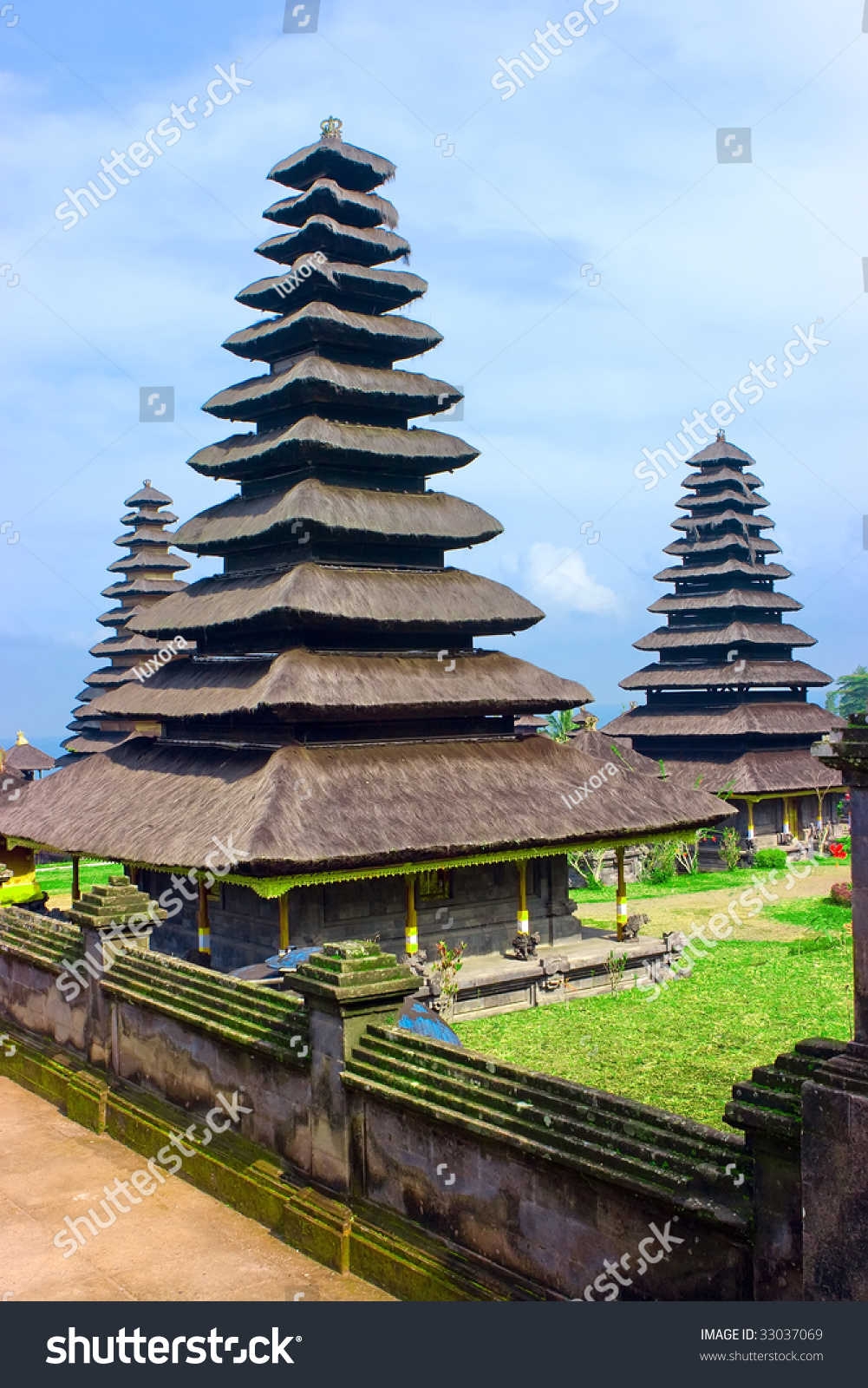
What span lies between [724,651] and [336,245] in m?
22.0

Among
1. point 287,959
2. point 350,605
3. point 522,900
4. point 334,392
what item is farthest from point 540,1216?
point 334,392

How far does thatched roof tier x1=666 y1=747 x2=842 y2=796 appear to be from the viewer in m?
37.2

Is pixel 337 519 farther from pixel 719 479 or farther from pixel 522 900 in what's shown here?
pixel 719 479

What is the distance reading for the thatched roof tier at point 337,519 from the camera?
2200 cm

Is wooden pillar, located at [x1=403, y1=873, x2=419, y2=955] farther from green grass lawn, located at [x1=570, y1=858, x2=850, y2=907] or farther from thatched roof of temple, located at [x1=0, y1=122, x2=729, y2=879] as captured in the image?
green grass lawn, located at [x1=570, y1=858, x2=850, y2=907]

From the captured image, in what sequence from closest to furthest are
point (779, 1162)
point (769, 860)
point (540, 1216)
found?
point (779, 1162)
point (540, 1216)
point (769, 860)

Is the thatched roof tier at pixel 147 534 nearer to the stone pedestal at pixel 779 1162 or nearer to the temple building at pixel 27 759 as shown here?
the temple building at pixel 27 759

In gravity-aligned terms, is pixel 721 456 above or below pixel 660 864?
above

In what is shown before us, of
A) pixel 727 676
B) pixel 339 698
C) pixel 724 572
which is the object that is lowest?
pixel 339 698

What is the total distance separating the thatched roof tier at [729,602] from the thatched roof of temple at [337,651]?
57.5 ft

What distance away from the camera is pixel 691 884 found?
114ft

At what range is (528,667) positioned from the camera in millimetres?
23875

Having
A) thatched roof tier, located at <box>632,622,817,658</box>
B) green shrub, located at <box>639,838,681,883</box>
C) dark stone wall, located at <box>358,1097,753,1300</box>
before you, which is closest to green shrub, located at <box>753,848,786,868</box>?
green shrub, located at <box>639,838,681,883</box>

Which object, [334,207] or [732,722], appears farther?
[732,722]
